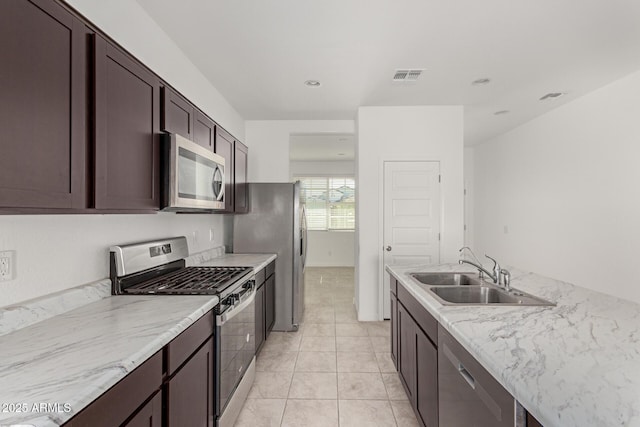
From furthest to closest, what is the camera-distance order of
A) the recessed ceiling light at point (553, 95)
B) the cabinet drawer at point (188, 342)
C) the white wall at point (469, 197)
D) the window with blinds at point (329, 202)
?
the window with blinds at point (329, 202), the white wall at point (469, 197), the recessed ceiling light at point (553, 95), the cabinet drawer at point (188, 342)

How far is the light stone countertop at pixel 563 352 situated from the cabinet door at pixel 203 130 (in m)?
1.86

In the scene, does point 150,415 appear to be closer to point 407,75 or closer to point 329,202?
point 407,75

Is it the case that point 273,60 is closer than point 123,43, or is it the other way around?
point 123,43

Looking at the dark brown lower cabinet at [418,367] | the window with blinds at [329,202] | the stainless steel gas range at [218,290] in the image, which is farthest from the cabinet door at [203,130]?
the window with blinds at [329,202]

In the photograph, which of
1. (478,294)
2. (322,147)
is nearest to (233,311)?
(478,294)

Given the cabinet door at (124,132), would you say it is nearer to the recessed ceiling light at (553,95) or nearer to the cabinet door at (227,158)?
the cabinet door at (227,158)

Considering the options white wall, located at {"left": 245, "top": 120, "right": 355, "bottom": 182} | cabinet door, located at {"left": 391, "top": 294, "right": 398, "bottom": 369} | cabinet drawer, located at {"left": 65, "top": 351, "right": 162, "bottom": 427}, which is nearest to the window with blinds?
white wall, located at {"left": 245, "top": 120, "right": 355, "bottom": 182}

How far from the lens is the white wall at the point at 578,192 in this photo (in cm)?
316

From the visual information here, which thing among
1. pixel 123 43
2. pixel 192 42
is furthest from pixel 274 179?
pixel 123 43

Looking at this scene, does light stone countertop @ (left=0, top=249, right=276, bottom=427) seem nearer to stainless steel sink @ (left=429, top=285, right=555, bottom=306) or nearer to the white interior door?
stainless steel sink @ (left=429, top=285, right=555, bottom=306)

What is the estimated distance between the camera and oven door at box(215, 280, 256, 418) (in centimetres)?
179

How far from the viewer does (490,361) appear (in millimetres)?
1006

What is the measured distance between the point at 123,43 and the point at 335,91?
6.90ft

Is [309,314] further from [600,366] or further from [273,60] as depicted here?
[600,366]
